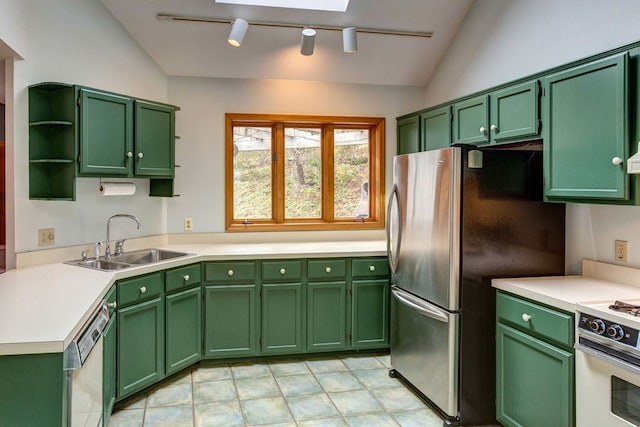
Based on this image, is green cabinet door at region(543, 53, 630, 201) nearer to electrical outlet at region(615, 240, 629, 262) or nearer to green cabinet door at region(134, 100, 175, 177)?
electrical outlet at region(615, 240, 629, 262)

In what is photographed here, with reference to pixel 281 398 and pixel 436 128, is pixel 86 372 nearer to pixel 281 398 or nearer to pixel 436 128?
pixel 281 398

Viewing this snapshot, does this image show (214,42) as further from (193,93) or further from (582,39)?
(582,39)

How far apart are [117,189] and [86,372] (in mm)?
1700

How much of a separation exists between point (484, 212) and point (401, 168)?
71 centimetres

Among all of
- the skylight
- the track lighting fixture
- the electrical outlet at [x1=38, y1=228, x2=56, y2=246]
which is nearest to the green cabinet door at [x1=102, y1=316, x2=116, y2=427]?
the electrical outlet at [x1=38, y1=228, x2=56, y2=246]

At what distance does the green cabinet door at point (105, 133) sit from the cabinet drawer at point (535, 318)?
2.53 m

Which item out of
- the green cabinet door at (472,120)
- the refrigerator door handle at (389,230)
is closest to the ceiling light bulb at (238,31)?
the refrigerator door handle at (389,230)

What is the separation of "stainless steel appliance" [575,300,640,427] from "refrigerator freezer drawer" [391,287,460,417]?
0.73 meters

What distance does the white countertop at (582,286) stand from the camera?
2.12 meters

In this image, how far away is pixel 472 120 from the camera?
10.3 ft

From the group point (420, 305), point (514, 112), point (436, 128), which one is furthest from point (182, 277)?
point (514, 112)

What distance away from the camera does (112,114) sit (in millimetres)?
3047

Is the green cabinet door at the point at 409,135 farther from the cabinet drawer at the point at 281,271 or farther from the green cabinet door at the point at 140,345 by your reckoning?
the green cabinet door at the point at 140,345

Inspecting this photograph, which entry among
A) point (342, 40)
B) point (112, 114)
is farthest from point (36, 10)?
point (342, 40)
